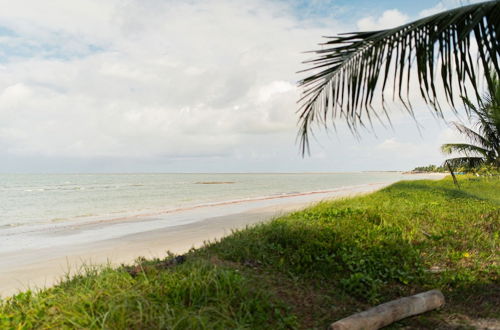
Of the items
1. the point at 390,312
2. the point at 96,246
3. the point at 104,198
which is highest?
the point at 104,198

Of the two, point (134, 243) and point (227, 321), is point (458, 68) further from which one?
point (134, 243)

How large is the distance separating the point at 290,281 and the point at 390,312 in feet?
4.53

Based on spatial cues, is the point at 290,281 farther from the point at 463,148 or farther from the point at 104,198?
the point at 104,198

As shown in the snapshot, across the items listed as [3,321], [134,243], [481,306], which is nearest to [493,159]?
[481,306]

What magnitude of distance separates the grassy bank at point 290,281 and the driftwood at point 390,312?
139mm

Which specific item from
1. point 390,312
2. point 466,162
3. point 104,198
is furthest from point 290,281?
point 104,198

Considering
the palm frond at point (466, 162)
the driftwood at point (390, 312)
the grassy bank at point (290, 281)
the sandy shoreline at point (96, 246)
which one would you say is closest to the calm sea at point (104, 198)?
the sandy shoreline at point (96, 246)

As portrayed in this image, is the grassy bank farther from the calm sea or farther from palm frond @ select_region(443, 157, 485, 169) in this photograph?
the calm sea

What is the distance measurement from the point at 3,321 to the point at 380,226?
21.3 ft

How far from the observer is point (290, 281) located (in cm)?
489

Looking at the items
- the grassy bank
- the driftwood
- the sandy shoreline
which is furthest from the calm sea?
the driftwood

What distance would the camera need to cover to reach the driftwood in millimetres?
3539

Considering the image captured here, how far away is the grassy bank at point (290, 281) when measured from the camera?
132 inches

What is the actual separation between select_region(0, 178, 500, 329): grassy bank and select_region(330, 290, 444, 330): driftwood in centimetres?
14
